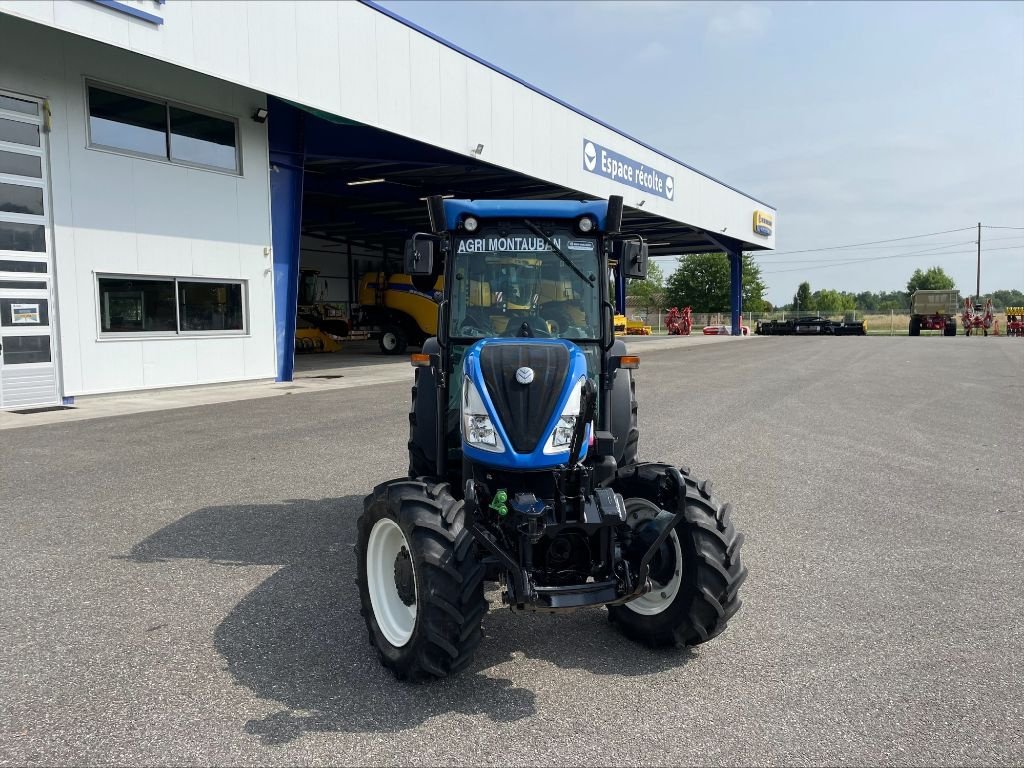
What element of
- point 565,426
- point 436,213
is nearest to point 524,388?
point 565,426

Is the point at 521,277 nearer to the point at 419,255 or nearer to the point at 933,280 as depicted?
the point at 419,255

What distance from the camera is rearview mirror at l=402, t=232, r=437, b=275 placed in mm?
4312

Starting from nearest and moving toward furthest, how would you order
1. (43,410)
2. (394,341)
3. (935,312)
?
(43,410), (394,341), (935,312)

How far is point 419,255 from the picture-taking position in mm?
4316

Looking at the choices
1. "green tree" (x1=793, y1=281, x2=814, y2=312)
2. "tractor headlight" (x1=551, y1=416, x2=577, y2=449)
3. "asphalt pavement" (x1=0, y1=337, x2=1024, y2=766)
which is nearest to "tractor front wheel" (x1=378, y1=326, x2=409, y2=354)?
"asphalt pavement" (x1=0, y1=337, x2=1024, y2=766)

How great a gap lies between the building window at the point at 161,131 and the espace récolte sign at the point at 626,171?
12.6 meters

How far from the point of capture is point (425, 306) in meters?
25.0

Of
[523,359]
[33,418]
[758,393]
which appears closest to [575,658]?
[523,359]

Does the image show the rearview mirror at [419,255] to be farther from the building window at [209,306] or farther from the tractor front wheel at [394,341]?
the tractor front wheel at [394,341]

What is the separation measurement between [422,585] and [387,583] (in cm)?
55

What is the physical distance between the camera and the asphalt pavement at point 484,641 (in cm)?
285

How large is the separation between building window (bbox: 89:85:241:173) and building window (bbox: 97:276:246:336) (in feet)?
7.59

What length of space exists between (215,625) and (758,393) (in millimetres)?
12177

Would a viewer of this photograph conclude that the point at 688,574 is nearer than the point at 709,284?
Yes
